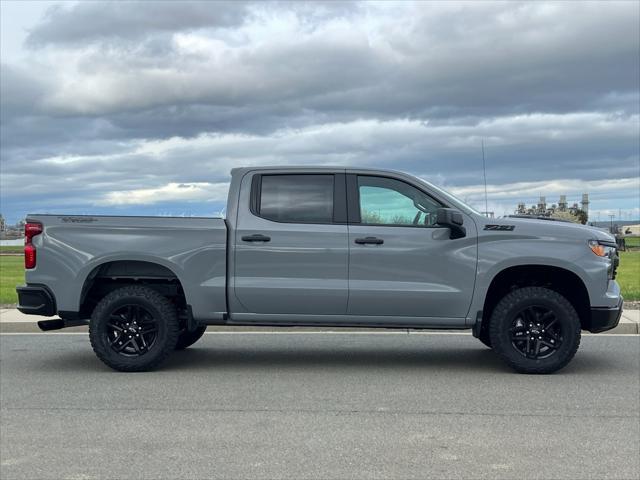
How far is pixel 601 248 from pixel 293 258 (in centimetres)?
310

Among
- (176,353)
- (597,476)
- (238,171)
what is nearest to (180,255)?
(238,171)

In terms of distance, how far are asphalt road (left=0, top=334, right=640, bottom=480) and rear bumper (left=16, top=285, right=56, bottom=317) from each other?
64 cm

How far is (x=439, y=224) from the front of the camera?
7688 mm

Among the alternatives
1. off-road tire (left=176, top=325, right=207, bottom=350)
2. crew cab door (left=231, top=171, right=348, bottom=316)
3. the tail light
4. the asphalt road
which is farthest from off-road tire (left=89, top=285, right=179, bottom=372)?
off-road tire (left=176, top=325, right=207, bottom=350)

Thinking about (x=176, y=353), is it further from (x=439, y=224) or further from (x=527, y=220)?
(x=527, y=220)

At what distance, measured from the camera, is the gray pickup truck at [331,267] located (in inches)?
301

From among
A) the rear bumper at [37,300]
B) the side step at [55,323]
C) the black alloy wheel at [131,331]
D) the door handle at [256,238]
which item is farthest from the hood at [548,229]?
the rear bumper at [37,300]

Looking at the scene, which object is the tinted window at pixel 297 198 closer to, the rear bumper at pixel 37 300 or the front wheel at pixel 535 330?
the front wheel at pixel 535 330

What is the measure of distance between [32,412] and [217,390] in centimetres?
160

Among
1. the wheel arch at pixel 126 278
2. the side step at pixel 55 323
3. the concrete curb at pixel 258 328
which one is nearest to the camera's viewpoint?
the wheel arch at pixel 126 278

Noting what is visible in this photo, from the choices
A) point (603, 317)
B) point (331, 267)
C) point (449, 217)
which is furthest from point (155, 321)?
point (603, 317)

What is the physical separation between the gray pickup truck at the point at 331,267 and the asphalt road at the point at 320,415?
55 cm

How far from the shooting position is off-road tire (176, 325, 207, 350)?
30.2ft

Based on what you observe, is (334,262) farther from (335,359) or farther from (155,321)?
(155,321)
